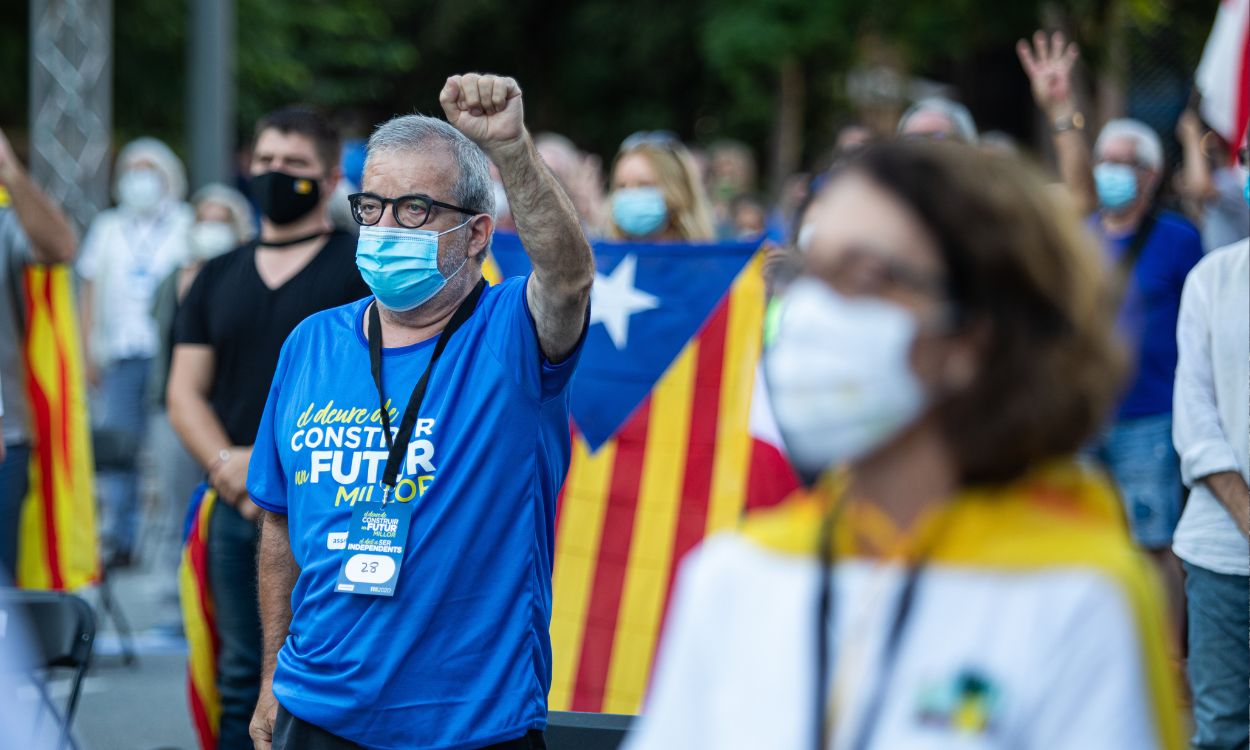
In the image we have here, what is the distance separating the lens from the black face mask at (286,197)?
5.22m

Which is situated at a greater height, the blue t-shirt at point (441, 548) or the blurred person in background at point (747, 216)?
the blurred person in background at point (747, 216)

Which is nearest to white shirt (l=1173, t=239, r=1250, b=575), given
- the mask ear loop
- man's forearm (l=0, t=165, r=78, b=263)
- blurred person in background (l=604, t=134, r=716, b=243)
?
the mask ear loop

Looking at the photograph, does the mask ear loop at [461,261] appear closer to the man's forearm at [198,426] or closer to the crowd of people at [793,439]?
the crowd of people at [793,439]

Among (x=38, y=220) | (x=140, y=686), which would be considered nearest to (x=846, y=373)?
(x=38, y=220)

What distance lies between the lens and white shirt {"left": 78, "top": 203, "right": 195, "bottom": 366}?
33.7 feet

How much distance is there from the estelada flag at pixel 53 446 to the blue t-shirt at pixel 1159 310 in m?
4.04

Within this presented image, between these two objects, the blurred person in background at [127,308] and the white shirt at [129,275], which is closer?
the blurred person in background at [127,308]

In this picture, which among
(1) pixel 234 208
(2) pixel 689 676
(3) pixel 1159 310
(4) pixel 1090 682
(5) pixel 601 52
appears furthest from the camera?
(5) pixel 601 52

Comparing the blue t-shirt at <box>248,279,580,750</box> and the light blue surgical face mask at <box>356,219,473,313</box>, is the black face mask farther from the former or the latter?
the blue t-shirt at <box>248,279,580,750</box>

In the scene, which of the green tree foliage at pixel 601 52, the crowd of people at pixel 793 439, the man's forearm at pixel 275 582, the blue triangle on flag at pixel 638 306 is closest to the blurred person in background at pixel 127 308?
the crowd of people at pixel 793 439

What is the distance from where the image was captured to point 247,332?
203 inches

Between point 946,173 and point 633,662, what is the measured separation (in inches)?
173

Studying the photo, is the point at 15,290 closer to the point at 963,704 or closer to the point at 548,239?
the point at 548,239

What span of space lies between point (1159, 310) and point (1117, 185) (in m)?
0.65
